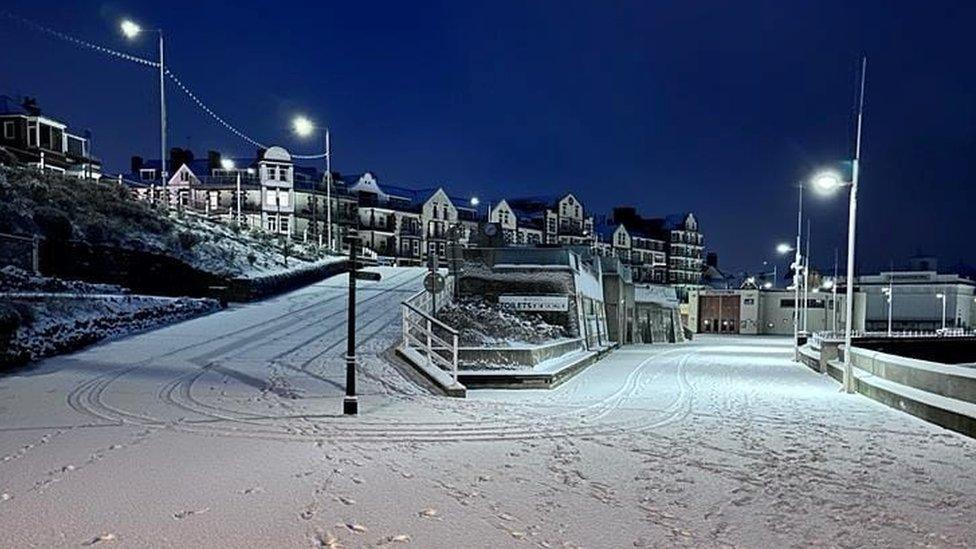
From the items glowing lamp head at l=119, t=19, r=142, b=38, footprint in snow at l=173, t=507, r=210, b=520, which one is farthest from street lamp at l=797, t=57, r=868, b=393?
glowing lamp head at l=119, t=19, r=142, b=38

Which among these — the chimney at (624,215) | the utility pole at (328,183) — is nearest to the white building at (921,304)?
the chimney at (624,215)

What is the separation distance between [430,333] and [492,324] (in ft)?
27.0

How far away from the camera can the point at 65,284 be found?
18938mm

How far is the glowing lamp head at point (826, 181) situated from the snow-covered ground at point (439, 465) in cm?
516

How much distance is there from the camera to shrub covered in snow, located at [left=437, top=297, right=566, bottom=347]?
21.2m

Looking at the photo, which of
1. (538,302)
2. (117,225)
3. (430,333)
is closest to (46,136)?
(117,225)

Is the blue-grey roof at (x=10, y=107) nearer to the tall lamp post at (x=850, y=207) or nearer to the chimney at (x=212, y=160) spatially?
the chimney at (x=212, y=160)

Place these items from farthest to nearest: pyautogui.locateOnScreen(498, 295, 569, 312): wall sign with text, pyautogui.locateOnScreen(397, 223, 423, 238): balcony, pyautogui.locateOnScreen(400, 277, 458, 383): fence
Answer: pyautogui.locateOnScreen(397, 223, 423, 238): balcony → pyautogui.locateOnScreen(498, 295, 569, 312): wall sign with text → pyautogui.locateOnScreen(400, 277, 458, 383): fence

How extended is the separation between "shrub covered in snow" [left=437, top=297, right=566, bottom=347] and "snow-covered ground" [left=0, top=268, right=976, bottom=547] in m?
6.21

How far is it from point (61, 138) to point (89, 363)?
52.2 meters

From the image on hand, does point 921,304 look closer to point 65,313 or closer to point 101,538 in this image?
point 65,313

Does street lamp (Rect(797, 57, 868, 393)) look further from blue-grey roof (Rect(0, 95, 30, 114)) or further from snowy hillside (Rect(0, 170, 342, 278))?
blue-grey roof (Rect(0, 95, 30, 114))

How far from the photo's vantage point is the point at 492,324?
2302 cm

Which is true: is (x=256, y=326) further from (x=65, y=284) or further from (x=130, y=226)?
(x=130, y=226)
